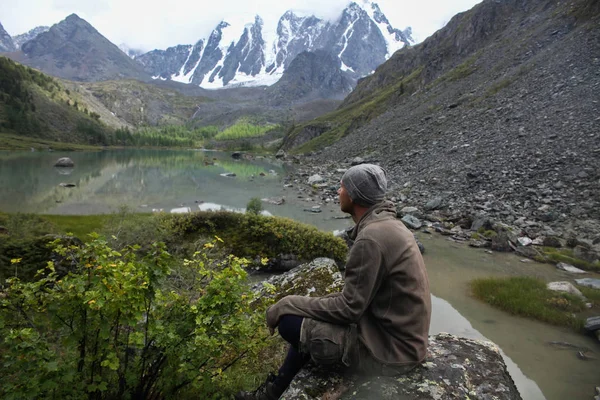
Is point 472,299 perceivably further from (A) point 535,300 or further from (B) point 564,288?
(B) point 564,288

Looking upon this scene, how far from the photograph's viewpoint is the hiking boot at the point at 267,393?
14.0ft

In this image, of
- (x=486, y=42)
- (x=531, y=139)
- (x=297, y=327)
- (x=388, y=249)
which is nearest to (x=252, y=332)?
(x=297, y=327)

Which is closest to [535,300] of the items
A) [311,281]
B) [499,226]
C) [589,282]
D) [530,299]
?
[530,299]

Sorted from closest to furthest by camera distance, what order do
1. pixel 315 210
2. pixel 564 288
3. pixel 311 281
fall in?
pixel 311 281
pixel 564 288
pixel 315 210

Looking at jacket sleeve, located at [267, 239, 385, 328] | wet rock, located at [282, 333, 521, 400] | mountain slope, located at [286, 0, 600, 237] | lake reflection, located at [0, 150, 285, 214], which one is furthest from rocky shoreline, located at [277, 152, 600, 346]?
lake reflection, located at [0, 150, 285, 214]

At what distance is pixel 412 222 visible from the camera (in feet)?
66.3

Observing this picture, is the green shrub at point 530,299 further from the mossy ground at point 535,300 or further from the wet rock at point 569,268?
the wet rock at point 569,268

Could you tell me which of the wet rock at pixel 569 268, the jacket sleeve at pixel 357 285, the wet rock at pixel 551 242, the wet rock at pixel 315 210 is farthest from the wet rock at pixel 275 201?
the jacket sleeve at pixel 357 285

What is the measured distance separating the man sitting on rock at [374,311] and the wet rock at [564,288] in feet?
33.3

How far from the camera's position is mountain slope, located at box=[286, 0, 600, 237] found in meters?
19.9

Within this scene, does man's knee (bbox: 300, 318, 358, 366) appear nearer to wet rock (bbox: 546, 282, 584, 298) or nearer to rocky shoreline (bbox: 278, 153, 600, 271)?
wet rock (bbox: 546, 282, 584, 298)

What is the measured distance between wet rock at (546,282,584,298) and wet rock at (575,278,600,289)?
0.97 metres

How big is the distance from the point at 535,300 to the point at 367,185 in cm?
975

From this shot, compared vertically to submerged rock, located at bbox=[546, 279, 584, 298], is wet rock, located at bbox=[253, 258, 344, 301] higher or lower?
higher
